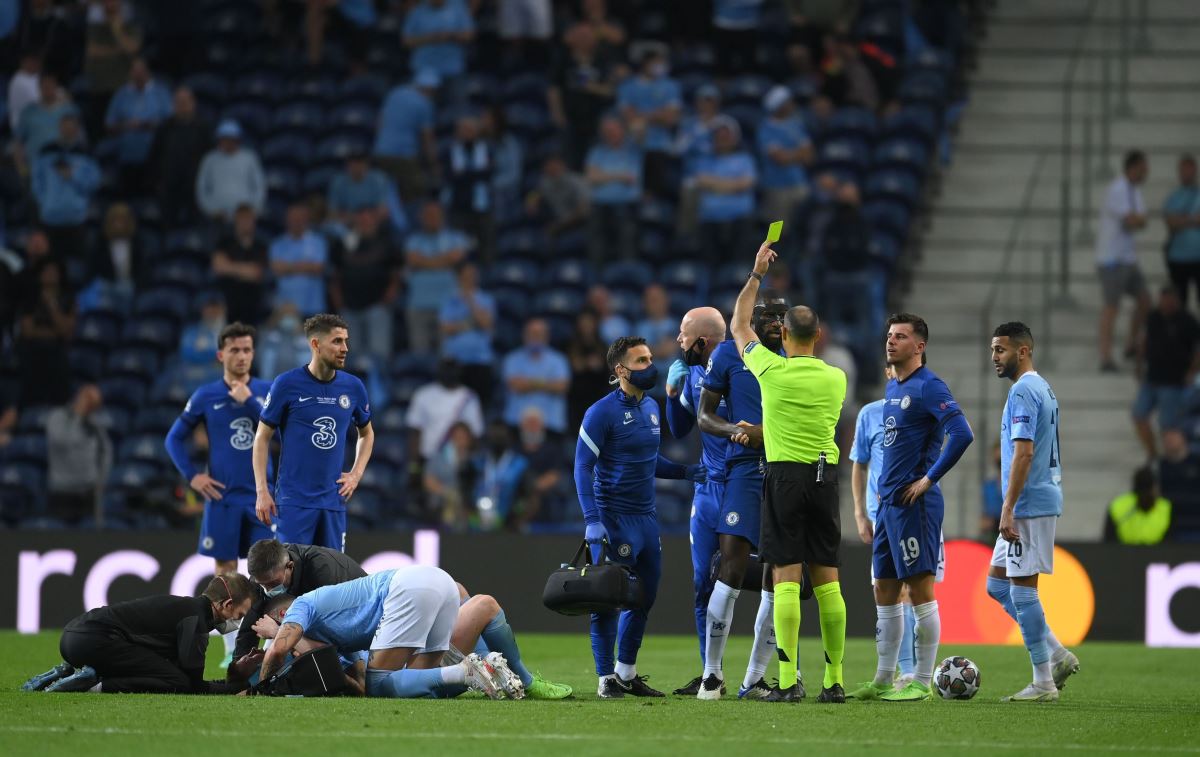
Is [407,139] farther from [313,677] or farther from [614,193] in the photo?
[313,677]

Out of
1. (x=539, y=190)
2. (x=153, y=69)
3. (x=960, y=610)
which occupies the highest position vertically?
(x=153, y=69)

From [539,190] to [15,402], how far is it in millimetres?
6643

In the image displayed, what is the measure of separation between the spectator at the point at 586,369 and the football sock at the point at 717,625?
8731 mm

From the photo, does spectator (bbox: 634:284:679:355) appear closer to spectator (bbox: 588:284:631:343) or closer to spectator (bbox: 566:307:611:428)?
spectator (bbox: 588:284:631:343)

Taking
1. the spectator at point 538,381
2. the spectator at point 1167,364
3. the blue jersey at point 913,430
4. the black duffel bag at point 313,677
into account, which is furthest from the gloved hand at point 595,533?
the spectator at point 1167,364

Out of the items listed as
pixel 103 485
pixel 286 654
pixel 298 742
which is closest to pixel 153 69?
pixel 103 485

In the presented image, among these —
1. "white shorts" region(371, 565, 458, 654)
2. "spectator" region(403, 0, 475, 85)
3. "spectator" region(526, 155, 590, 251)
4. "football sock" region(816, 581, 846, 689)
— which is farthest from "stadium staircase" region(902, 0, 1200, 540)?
"white shorts" region(371, 565, 458, 654)

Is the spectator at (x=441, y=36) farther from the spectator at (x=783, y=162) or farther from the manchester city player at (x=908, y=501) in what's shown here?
the manchester city player at (x=908, y=501)

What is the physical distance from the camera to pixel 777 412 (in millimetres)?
10172

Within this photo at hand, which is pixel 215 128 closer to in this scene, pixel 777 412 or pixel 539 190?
pixel 539 190

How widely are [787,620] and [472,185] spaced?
1279 centimetres

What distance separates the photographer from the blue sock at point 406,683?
10312mm

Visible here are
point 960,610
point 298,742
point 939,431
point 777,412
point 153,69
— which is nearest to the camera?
point 298,742

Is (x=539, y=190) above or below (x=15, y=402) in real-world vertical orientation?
above
